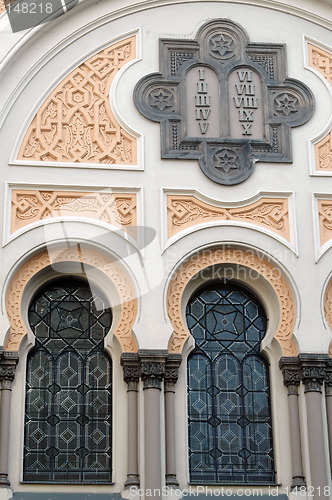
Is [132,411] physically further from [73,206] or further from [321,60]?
[321,60]

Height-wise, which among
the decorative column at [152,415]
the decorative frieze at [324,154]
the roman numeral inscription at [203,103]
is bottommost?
the decorative column at [152,415]

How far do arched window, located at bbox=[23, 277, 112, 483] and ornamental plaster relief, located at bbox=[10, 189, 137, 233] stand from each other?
0.92 meters

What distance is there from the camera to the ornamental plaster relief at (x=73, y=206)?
57.5ft

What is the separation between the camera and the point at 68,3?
18578mm

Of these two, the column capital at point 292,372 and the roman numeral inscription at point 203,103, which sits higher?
the roman numeral inscription at point 203,103

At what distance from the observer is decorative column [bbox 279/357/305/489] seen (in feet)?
54.3

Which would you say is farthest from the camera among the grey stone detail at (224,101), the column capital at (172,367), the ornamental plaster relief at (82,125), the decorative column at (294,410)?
the grey stone detail at (224,101)

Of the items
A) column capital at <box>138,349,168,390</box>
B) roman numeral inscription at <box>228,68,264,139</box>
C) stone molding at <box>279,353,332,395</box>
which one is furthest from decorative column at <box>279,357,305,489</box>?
roman numeral inscription at <box>228,68,264,139</box>

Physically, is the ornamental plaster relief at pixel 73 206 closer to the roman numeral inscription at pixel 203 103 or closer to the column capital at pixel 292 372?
the roman numeral inscription at pixel 203 103

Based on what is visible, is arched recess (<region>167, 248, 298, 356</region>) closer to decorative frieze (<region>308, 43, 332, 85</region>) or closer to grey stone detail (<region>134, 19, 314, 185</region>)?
grey stone detail (<region>134, 19, 314, 185</region>)

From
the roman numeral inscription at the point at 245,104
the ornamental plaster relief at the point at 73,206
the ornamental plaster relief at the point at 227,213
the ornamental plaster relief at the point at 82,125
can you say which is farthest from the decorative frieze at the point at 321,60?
the ornamental plaster relief at the point at 73,206

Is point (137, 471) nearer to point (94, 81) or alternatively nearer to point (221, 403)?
point (221, 403)

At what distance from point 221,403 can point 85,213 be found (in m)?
3.08

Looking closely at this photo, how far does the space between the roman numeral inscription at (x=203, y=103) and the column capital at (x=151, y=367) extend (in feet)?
10.8
